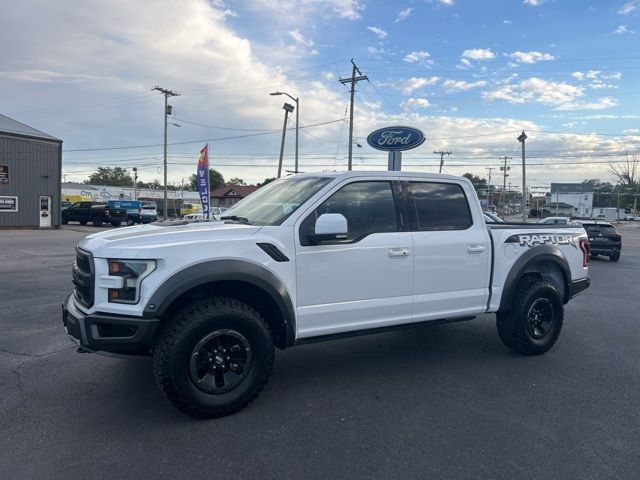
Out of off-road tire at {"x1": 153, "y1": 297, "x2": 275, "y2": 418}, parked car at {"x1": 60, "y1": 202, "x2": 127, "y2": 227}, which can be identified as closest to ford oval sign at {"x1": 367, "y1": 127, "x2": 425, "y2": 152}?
off-road tire at {"x1": 153, "y1": 297, "x2": 275, "y2": 418}

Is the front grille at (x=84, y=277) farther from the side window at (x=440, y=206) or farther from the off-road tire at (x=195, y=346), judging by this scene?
the side window at (x=440, y=206)

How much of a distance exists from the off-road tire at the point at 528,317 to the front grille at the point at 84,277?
13.5ft

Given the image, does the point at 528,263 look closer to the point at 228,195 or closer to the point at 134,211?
the point at 134,211

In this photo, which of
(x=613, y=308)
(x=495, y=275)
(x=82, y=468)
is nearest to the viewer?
(x=82, y=468)

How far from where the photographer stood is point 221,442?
3266 mm

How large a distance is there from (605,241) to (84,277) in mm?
18035

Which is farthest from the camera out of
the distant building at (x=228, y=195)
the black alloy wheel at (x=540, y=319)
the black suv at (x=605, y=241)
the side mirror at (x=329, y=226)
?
the distant building at (x=228, y=195)

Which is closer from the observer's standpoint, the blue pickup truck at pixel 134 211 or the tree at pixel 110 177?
the blue pickup truck at pixel 134 211

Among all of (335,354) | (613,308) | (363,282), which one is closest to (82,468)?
(363,282)

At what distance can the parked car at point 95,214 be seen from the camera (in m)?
34.9

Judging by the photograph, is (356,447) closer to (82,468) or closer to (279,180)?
(82,468)

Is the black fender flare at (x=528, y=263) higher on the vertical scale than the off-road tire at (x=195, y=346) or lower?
higher

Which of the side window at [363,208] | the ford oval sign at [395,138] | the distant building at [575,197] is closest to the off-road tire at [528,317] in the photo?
the side window at [363,208]

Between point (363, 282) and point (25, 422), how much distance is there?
2.81m
